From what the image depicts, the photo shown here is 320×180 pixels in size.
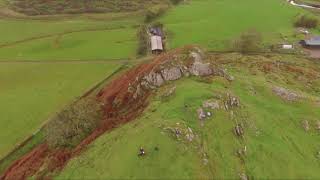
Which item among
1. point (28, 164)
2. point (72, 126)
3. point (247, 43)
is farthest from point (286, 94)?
point (247, 43)

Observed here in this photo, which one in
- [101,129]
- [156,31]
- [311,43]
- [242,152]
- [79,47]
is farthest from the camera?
[156,31]

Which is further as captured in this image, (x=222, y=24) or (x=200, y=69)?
(x=222, y=24)

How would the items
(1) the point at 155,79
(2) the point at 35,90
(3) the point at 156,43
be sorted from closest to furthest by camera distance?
1. (1) the point at 155,79
2. (2) the point at 35,90
3. (3) the point at 156,43

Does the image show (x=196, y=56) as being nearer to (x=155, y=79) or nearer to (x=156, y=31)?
(x=155, y=79)

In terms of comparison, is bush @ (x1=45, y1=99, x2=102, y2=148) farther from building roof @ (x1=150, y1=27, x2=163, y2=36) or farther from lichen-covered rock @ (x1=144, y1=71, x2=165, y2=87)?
building roof @ (x1=150, y1=27, x2=163, y2=36)

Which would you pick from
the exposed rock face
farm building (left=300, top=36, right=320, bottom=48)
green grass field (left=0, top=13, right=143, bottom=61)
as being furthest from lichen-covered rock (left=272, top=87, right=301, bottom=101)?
farm building (left=300, top=36, right=320, bottom=48)
